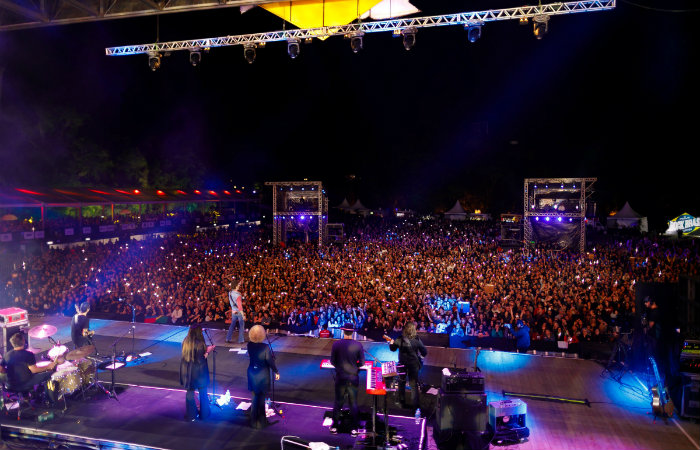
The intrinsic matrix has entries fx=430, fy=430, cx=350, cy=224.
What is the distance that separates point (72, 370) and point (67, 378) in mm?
104

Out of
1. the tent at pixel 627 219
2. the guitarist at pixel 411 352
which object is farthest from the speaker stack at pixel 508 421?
the tent at pixel 627 219

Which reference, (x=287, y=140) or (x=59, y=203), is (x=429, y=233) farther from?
(x=287, y=140)

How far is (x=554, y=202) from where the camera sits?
18609 millimetres

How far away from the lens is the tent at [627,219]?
Answer: 100 ft

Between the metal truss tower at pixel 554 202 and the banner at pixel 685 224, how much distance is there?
1495cm

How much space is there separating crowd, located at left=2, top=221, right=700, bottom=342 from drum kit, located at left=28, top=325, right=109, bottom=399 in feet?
7.98

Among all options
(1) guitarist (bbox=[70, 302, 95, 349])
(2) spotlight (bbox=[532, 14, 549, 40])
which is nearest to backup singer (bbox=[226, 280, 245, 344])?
(1) guitarist (bbox=[70, 302, 95, 349])

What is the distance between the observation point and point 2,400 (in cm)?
526

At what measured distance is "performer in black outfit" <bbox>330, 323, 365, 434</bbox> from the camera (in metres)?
4.75

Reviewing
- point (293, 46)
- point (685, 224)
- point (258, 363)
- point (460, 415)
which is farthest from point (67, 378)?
point (685, 224)

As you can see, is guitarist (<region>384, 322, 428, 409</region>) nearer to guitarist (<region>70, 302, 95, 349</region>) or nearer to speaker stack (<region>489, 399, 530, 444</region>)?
speaker stack (<region>489, 399, 530, 444</region>)

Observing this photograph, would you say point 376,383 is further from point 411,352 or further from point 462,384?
point 462,384

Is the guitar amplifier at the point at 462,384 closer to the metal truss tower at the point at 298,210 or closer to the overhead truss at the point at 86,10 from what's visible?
the overhead truss at the point at 86,10

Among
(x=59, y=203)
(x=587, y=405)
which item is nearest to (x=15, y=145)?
(x=59, y=203)
